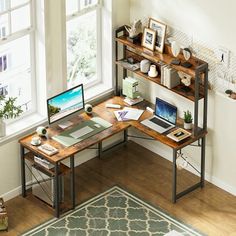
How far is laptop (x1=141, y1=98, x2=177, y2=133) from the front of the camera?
891cm

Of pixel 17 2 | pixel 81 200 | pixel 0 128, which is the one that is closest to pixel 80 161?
pixel 81 200

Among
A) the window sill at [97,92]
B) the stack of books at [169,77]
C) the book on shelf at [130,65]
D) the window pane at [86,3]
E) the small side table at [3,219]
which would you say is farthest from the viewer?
the window sill at [97,92]

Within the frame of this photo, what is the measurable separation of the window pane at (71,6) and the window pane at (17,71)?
23.5 inches

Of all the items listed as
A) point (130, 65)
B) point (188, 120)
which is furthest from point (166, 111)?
point (130, 65)

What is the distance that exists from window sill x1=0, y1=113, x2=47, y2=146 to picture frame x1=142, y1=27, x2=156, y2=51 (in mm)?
1443

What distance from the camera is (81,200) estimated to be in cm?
884

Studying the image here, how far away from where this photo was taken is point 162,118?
909 centimetres

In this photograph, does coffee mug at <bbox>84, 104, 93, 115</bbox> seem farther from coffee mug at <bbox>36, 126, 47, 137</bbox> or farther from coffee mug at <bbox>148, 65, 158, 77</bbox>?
coffee mug at <bbox>148, 65, 158, 77</bbox>

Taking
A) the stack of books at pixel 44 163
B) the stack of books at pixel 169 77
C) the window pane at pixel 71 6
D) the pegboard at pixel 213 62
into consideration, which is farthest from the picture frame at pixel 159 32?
the stack of books at pixel 44 163

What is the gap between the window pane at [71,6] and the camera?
8917mm

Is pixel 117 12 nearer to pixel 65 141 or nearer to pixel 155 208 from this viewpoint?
pixel 65 141

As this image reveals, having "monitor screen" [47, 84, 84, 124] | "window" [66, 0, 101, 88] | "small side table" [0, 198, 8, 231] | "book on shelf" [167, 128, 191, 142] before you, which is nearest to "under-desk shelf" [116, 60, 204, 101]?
"book on shelf" [167, 128, 191, 142]

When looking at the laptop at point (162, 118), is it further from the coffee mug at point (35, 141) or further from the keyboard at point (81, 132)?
the coffee mug at point (35, 141)

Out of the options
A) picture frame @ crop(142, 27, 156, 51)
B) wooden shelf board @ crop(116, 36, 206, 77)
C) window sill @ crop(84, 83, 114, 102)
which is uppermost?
picture frame @ crop(142, 27, 156, 51)
